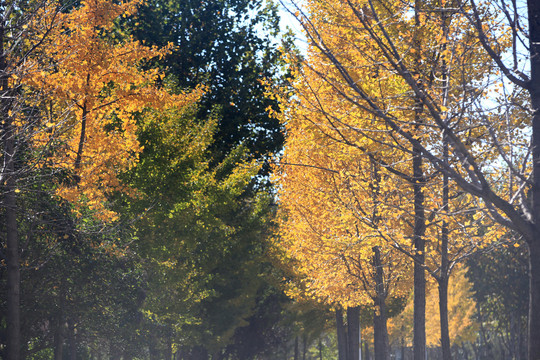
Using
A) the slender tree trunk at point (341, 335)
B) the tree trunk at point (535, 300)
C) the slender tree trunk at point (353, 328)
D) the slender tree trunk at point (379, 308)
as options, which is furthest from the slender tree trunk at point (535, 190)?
the slender tree trunk at point (341, 335)

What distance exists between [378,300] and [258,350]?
17.6m

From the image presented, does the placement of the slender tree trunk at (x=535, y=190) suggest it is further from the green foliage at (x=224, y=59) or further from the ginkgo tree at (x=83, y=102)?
the green foliage at (x=224, y=59)

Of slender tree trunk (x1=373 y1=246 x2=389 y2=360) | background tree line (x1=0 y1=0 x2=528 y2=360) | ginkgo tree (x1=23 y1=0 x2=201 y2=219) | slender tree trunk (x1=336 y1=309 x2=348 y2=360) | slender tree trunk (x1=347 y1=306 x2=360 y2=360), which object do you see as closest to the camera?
background tree line (x1=0 y1=0 x2=528 y2=360)

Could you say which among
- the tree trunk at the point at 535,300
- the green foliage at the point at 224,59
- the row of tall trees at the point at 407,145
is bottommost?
the tree trunk at the point at 535,300

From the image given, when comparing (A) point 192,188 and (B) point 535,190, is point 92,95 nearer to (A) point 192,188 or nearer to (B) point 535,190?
(A) point 192,188

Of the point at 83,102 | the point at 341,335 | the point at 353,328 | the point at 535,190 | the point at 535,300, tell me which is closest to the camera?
the point at 535,300

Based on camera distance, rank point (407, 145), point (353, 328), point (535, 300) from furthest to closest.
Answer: point (353, 328)
point (407, 145)
point (535, 300)

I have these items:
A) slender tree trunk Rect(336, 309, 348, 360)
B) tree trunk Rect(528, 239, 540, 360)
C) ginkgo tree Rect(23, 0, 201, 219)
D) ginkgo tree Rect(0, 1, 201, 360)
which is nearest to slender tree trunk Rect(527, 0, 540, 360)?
tree trunk Rect(528, 239, 540, 360)

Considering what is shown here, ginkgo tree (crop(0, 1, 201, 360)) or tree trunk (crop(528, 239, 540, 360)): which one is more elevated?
ginkgo tree (crop(0, 1, 201, 360))

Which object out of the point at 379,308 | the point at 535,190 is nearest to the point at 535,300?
the point at 535,190

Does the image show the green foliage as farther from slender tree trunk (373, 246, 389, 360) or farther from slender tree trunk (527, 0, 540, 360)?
slender tree trunk (527, 0, 540, 360)

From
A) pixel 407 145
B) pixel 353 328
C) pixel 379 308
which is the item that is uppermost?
pixel 407 145

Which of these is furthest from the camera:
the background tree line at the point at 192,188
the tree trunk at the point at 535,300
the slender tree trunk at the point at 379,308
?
the slender tree trunk at the point at 379,308

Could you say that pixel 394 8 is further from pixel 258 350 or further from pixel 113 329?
pixel 258 350
